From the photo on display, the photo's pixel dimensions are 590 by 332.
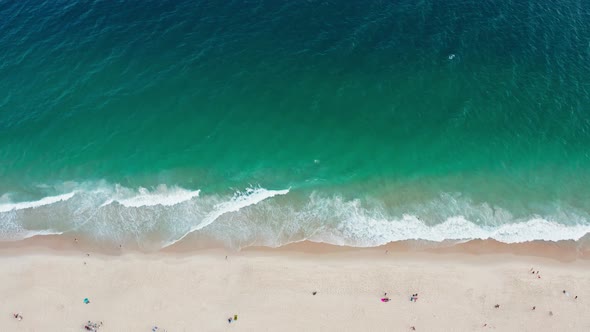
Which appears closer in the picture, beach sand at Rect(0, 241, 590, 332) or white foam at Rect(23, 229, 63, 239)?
beach sand at Rect(0, 241, 590, 332)

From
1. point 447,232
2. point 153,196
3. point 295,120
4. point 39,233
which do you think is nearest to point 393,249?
point 447,232

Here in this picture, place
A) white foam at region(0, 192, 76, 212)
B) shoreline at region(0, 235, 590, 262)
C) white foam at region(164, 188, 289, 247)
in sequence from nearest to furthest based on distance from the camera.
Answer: shoreline at region(0, 235, 590, 262) < white foam at region(164, 188, 289, 247) < white foam at region(0, 192, 76, 212)

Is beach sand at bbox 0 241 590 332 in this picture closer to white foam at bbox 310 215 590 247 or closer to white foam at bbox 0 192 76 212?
white foam at bbox 310 215 590 247

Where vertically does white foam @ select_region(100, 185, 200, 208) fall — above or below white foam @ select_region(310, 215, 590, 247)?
above

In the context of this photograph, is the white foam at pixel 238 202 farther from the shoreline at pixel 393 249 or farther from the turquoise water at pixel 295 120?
the shoreline at pixel 393 249

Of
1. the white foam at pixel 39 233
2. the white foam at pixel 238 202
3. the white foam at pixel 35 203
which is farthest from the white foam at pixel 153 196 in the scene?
the white foam at pixel 39 233

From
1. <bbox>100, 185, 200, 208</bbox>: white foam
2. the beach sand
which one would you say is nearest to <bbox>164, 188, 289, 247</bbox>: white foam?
<bbox>100, 185, 200, 208</bbox>: white foam
